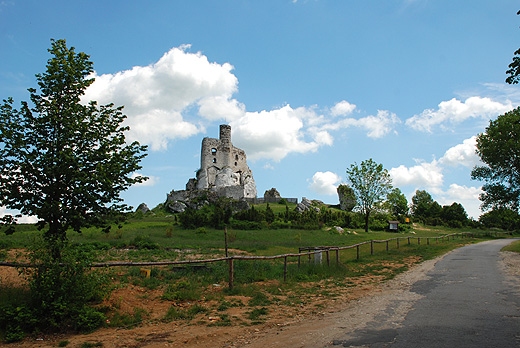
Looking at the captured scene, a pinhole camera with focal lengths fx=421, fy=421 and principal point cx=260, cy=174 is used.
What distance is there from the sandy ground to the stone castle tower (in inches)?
2804

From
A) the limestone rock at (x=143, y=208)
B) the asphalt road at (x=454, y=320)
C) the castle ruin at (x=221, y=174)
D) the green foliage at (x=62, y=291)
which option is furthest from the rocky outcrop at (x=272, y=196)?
the green foliage at (x=62, y=291)

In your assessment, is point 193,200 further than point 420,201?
No

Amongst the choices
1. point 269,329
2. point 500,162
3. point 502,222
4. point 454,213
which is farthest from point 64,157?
point 454,213

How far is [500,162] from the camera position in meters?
44.9

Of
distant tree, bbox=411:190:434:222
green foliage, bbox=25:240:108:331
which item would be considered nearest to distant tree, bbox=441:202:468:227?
distant tree, bbox=411:190:434:222

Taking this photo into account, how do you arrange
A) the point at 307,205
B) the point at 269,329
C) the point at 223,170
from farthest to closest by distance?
the point at 223,170 → the point at 307,205 → the point at 269,329

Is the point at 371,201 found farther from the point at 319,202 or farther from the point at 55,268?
the point at 55,268

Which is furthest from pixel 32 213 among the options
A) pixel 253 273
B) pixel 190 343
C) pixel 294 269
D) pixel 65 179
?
pixel 294 269

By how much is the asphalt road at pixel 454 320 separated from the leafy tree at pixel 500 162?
3395 cm

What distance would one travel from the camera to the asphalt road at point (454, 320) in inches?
274

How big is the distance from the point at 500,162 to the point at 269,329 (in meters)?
44.3

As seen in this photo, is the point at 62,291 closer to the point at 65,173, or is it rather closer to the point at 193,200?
the point at 65,173

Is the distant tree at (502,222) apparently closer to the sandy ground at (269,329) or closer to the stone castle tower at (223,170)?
the stone castle tower at (223,170)

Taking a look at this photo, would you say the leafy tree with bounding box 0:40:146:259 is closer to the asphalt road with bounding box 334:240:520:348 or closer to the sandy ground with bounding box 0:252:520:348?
the sandy ground with bounding box 0:252:520:348
